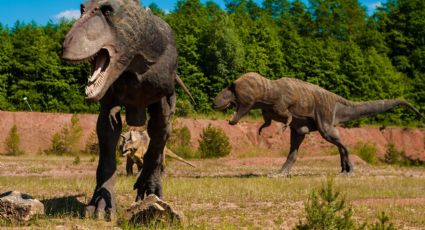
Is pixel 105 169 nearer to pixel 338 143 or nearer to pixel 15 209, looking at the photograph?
pixel 15 209

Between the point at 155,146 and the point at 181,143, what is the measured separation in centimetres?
1618

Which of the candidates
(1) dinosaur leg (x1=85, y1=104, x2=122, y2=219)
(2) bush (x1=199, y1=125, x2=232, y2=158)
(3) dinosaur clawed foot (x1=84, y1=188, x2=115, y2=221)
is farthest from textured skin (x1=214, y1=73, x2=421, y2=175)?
(2) bush (x1=199, y1=125, x2=232, y2=158)

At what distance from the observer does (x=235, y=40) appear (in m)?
28.2

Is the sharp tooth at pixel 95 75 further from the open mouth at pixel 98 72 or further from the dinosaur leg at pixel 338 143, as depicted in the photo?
the dinosaur leg at pixel 338 143

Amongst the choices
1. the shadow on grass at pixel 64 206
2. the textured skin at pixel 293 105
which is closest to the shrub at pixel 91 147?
the textured skin at pixel 293 105

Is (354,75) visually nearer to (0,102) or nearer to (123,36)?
(0,102)

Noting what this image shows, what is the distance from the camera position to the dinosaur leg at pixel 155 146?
602 cm

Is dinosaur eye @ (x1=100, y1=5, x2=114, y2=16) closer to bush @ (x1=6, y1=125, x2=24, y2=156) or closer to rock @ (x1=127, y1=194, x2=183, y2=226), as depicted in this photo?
rock @ (x1=127, y1=194, x2=183, y2=226)

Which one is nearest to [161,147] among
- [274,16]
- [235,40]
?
[235,40]

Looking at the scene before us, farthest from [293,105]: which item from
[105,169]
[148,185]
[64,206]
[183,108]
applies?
[183,108]

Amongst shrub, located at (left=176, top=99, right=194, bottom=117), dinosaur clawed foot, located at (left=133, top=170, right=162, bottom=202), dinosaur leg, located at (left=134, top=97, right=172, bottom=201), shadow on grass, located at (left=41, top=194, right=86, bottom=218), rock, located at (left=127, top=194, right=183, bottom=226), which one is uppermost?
shrub, located at (left=176, top=99, right=194, bottom=117)

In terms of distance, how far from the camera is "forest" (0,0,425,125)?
24.8 meters

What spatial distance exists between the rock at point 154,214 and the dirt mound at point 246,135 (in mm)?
18642

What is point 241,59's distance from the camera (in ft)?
92.2
